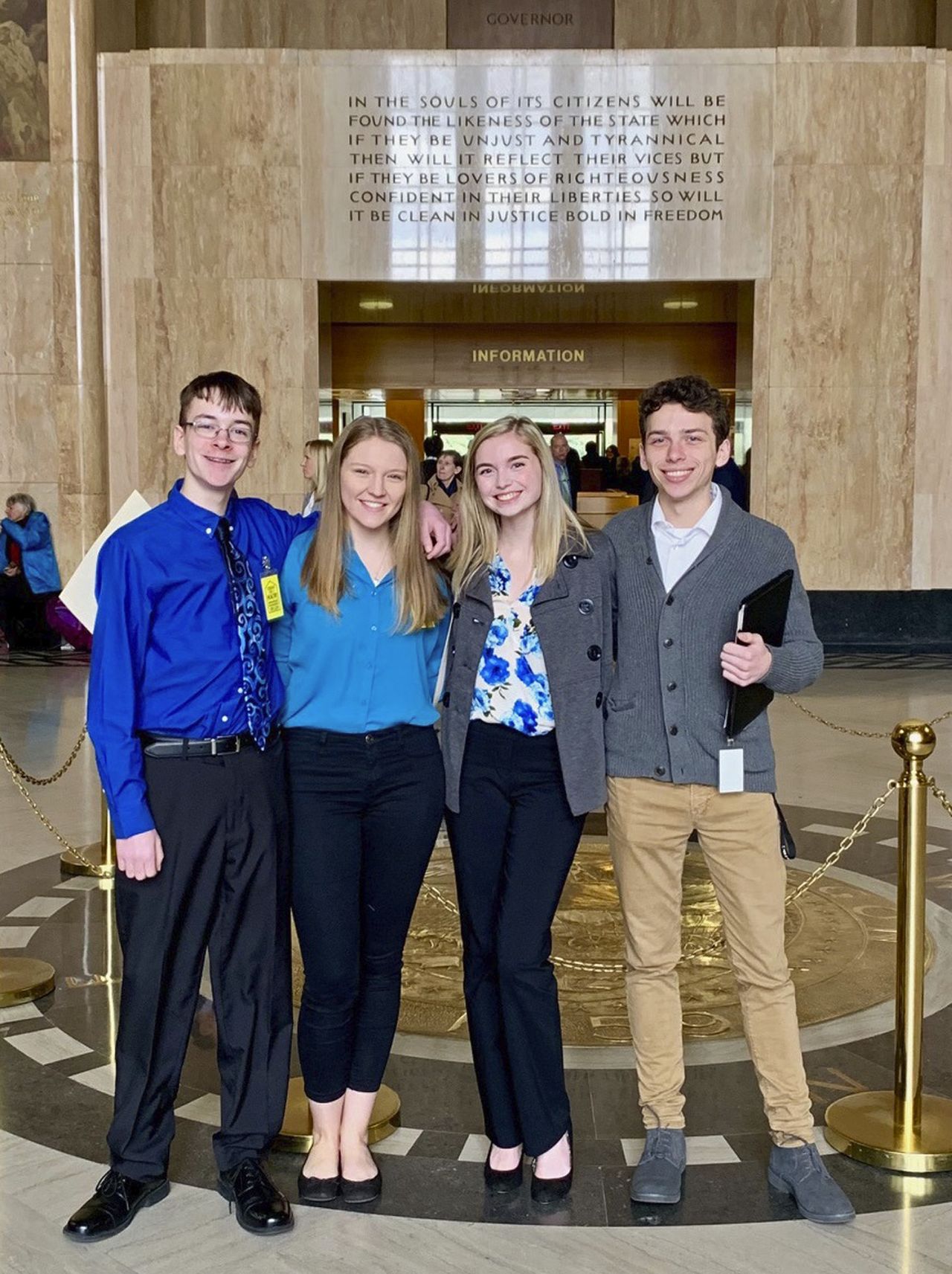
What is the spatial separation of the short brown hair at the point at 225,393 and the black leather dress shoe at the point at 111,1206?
2.02m

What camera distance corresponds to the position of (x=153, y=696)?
3.61 meters

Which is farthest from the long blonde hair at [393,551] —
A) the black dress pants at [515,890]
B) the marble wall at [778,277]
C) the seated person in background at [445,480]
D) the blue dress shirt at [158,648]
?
the marble wall at [778,277]

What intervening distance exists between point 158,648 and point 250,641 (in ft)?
0.78

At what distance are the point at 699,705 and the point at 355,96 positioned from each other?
42.1ft

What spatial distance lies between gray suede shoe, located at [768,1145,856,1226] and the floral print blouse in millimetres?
1348

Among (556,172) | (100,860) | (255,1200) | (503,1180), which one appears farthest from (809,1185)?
(556,172)

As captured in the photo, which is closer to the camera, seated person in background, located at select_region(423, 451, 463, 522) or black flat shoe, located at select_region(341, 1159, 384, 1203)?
black flat shoe, located at select_region(341, 1159, 384, 1203)

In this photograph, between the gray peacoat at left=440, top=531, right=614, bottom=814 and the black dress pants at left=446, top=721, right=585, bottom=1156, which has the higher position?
the gray peacoat at left=440, top=531, right=614, bottom=814

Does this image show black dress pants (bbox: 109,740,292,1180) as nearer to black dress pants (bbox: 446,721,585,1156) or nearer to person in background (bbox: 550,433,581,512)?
black dress pants (bbox: 446,721,585,1156)

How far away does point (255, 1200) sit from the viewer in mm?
3678

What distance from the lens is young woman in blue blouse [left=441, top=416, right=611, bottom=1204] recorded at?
363cm

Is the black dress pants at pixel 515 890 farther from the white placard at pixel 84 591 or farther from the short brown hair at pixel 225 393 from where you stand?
the white placard at pixel 84 591

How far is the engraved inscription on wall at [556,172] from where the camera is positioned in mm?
14977

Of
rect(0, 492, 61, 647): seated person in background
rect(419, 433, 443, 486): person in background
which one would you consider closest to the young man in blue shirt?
rect(0, 492, 61, 647): seated person in background
